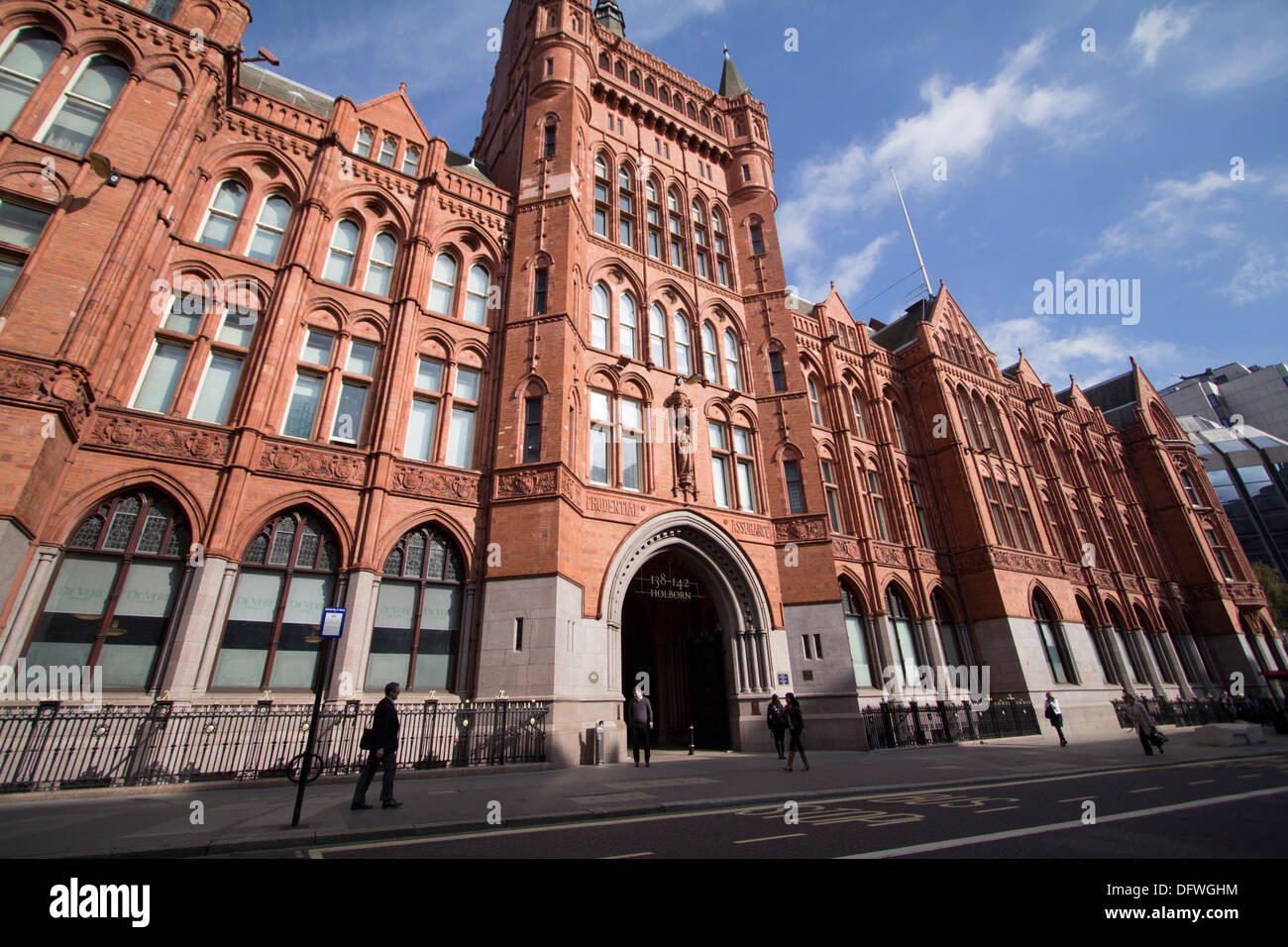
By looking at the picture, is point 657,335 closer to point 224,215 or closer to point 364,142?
point 364,142

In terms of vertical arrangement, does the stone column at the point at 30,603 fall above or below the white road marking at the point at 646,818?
above

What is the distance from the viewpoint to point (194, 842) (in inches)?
216

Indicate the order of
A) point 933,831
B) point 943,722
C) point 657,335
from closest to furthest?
point 933,831
point 943,722
point 657,335

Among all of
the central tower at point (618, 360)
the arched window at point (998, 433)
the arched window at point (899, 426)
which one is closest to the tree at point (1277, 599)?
the arched window at point (998, 433)

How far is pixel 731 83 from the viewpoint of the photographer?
31.4m

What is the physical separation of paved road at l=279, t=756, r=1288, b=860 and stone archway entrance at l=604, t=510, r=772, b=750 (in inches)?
358

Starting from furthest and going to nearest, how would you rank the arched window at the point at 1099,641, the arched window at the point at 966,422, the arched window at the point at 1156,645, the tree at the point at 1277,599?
1. the tree at the point at 1277,599
2. the arched window at the point at 1156,645
3. the arched window at the point at 966,422
4. the arched window at the point at 1099,641

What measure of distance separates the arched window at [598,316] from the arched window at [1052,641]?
77.3ft

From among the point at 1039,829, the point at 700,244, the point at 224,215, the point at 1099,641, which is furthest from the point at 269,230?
the point at 1099,641

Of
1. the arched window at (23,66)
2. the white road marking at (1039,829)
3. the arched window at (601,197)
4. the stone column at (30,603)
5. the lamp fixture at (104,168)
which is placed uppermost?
the arched window at (601,197)

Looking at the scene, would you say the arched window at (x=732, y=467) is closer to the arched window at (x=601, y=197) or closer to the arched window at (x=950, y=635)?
the arched window at (x=601, y=197)

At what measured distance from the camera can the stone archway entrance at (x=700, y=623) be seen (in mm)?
17875

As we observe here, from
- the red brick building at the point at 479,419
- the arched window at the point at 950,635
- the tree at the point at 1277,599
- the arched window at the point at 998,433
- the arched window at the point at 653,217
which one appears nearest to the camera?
the red brick building at the point at 479,419

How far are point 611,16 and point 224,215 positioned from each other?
98.8ft
